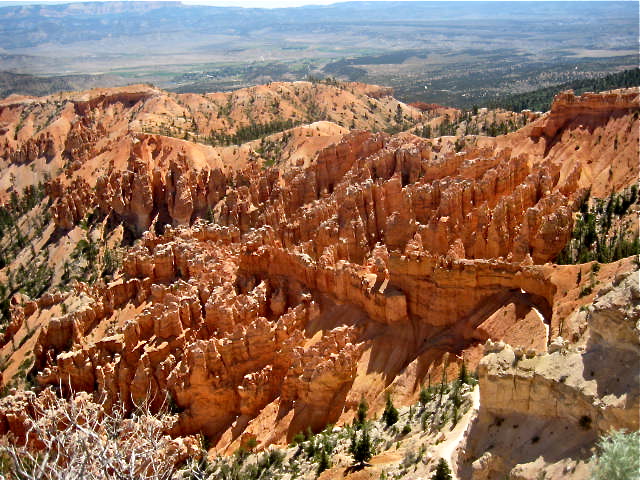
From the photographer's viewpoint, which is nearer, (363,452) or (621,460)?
(621,460)

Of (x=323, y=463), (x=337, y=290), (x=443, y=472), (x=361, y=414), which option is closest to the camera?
(x=443, y=472)

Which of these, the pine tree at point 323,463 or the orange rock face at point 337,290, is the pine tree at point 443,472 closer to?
the pine tree at point 323,463

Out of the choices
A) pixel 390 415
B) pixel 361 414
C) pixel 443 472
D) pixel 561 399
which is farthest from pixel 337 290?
pixel 561 399

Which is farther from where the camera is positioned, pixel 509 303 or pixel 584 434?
pixel 509 303

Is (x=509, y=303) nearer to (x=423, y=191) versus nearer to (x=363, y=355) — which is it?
(x=363, y=355)

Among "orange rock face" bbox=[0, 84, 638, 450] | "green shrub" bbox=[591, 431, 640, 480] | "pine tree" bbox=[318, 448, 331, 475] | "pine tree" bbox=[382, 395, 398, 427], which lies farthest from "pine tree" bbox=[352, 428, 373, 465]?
"green shrub" bbox=[591, 431, 640, 480]

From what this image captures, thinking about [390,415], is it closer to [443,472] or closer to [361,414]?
[361,414]

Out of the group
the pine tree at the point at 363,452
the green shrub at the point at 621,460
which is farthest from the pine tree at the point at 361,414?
the green shrub at the point at 621,460

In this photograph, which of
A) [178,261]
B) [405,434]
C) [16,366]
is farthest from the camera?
[178,261]

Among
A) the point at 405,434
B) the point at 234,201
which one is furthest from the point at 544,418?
the point at 234,201
